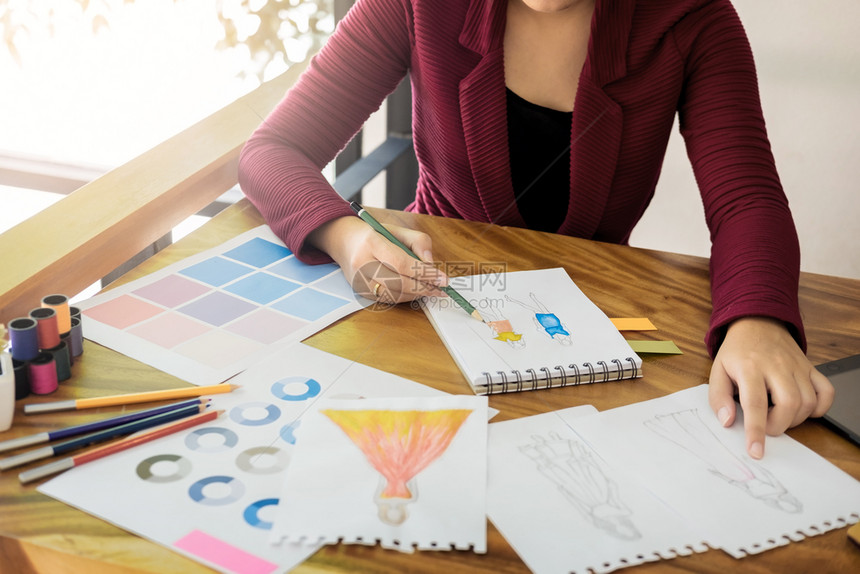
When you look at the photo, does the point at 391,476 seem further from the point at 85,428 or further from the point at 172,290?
the point at 172,290

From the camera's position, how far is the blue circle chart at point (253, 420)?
642 millimetres

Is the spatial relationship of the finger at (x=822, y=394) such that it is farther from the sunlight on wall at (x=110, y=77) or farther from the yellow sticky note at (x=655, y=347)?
the sunlight on wall at (x=110, y=77)

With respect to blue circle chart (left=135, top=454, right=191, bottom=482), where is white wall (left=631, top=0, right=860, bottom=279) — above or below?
above

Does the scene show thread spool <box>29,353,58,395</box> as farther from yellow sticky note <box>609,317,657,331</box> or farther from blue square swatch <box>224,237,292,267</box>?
yellow sticky note <box>609,317,657,331</box>

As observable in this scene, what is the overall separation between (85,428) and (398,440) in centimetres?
27

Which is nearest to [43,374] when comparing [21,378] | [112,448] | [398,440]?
[21,378]

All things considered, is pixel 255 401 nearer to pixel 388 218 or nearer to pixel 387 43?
pixel 388 218

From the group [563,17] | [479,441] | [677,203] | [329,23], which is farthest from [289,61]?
[479,441]

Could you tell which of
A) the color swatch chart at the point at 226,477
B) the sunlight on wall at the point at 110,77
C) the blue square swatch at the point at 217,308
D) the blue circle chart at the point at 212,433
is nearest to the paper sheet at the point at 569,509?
the color swatch chart at the point at 226,477

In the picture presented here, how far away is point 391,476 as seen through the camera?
59 cm

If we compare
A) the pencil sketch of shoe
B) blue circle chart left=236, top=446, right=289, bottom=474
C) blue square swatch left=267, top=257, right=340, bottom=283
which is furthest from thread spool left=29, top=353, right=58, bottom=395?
the pencil sketch of shoe

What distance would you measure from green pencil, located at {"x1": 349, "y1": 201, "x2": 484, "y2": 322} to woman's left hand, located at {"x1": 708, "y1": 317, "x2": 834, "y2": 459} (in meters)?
0.27

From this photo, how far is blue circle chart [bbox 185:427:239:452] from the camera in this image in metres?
0.61

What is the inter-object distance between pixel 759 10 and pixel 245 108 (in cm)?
124
